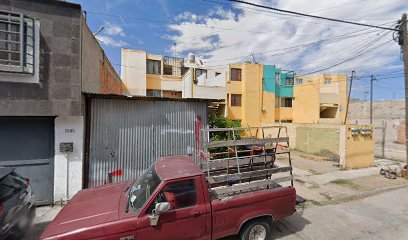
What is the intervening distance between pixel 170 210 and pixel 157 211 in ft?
0.86

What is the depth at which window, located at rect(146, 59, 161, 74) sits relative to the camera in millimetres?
22541

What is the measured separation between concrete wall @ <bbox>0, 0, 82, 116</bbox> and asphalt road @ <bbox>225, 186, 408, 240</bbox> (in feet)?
17.1

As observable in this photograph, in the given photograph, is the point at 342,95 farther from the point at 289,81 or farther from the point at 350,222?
the point at 350,222

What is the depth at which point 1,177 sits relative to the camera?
11.5 feet

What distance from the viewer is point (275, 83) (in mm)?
24438

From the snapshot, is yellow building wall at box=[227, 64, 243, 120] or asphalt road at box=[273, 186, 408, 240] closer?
asphalt road at box=[273, 186, 408, 240]

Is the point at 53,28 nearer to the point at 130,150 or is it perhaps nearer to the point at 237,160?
the point at 130,150


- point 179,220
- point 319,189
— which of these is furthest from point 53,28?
point 319,189

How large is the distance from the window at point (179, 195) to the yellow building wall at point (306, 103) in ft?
78.6

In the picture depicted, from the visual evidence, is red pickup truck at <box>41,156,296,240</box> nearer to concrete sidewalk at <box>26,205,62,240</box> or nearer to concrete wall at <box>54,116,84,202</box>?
concrete sidewalk at <box>26,205,62,240</box>

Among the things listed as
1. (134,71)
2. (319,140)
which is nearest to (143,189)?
(319,140)

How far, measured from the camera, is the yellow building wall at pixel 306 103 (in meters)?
23.5

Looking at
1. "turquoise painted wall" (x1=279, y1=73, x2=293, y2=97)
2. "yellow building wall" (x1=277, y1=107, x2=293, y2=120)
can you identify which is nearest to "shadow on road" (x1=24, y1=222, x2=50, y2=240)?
"yellow building wall" (x1=277, y1=107, x2=293, y2=120)

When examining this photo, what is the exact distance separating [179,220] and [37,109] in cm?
452
